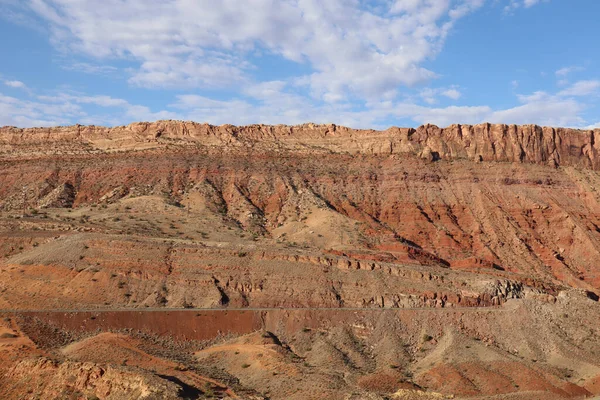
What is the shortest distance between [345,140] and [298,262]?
44.1 metres

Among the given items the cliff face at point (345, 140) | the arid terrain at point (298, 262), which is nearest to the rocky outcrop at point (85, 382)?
the arid terrain at point (298, 262)

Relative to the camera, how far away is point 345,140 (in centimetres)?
9025

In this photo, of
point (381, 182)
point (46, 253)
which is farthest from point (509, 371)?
point (381, 182)

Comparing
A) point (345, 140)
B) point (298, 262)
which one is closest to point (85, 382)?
point (298, 262)

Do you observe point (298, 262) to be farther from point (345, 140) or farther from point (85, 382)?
point (345, 140)

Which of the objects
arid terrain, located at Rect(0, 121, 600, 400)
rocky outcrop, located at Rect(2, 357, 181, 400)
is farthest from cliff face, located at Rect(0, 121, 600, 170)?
rocky outcrop, located at Rect(2, 357, 181, 400)

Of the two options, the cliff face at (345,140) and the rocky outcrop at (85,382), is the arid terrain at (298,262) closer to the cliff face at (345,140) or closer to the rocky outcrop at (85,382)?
the rocky outcrop at (85,382)

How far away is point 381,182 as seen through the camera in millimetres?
80875

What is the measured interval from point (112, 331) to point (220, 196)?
39042 mm

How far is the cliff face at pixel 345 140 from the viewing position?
284 feet

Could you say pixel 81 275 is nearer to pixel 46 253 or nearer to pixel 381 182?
pixel 46 253

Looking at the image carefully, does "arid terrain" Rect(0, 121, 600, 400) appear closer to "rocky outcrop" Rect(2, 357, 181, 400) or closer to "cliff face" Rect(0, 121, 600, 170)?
"rocky outcrop" Rect(2, 357, 181, 400)

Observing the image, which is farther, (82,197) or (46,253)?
(82,197)

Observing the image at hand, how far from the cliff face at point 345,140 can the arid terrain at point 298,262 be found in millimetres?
293
